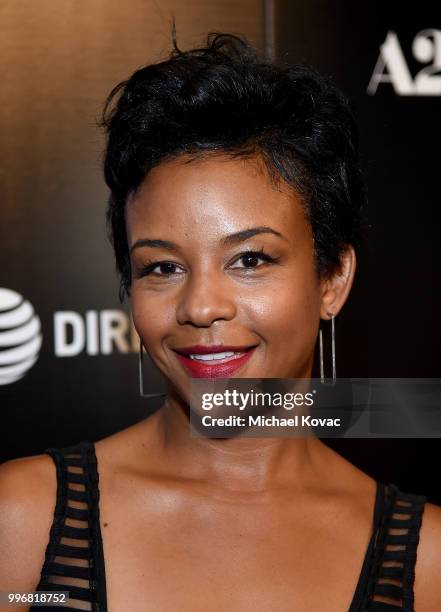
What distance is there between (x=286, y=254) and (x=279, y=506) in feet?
1.33

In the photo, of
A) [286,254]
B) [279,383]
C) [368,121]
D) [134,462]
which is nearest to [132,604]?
[134,462]

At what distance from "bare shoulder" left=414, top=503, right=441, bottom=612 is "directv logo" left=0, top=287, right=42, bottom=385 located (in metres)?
0.79

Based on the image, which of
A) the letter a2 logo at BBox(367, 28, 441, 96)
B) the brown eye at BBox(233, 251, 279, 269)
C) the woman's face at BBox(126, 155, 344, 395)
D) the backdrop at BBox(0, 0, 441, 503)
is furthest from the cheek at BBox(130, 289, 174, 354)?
the letter a2 logo at BBox(367, 28, 441, 96)

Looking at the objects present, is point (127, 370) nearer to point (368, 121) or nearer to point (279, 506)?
point (279, 506)

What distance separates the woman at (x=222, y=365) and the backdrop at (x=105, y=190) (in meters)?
0.33

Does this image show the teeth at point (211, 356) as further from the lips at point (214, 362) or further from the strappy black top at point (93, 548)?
the strappy black top at point (93, 548)

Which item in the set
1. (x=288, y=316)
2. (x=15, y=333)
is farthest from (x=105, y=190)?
(x=288, y=316)

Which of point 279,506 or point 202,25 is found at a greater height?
point 202,25

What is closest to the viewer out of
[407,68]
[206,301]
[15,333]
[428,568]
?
[206,301]

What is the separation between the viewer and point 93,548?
1.26 meters

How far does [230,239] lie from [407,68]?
81 centimetres

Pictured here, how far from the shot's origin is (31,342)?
170 cm

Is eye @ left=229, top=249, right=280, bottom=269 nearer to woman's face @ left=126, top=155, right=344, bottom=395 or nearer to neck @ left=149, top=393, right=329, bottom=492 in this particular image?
woman's face @ left=126, top=155, right=344, bottom=395

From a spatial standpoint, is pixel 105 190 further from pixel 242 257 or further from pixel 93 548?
pixel 93 548
